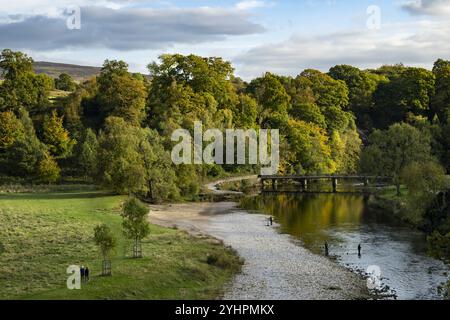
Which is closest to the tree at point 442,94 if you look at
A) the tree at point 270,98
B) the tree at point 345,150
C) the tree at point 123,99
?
the tree at point 345,150

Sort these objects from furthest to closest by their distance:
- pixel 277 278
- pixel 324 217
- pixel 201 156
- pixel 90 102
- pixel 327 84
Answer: pixel 327 84 → pixel 90 102 → pixel 201 156 → pixel 324 217 → pixel 277 278

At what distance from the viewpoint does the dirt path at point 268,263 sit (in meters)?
37.2

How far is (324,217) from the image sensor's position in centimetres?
6956

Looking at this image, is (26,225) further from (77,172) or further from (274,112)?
(274,112)

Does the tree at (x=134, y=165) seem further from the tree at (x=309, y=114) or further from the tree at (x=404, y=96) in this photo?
the tree at (x=404, y=96)

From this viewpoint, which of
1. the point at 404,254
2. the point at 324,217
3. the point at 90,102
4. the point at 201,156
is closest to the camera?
the point at 404,254

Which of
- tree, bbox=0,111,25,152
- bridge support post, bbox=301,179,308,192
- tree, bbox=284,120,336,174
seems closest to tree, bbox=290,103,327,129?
tree, bbox=284,120,336,174

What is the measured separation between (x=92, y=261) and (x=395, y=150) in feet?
198

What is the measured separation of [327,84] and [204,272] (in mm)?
102576

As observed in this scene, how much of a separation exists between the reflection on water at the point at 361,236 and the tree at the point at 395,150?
638 cm

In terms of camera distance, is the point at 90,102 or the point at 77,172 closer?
the point at 77,172

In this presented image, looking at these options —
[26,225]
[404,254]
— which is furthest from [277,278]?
[26,225]

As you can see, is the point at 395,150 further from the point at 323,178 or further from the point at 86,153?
the point at 86,153

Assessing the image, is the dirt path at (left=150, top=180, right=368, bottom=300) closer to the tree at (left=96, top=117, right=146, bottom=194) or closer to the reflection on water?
the reflection on water
